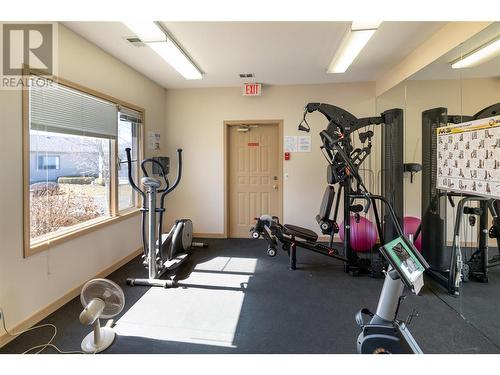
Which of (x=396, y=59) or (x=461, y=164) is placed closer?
(x=461, y=164)

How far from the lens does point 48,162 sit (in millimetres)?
2699

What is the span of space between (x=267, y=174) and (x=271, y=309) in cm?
286

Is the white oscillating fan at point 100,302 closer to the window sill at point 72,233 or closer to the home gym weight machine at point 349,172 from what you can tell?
the window sill at point 72,233

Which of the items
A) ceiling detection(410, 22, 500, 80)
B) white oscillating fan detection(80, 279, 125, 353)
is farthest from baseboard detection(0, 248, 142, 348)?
ceiling detection(410, 22, 500, 80)

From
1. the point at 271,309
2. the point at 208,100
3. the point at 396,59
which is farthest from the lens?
the point at 208,100

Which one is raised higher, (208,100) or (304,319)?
(208,100)

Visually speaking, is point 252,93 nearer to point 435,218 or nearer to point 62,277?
point 435,218

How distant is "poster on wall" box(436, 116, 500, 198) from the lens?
7.06ft

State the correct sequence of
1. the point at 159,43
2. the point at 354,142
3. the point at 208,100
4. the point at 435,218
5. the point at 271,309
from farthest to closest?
the point at 208,100 → the point at 354,142 → the point at 435,218 → the point at 159,43 → the point at 271,309

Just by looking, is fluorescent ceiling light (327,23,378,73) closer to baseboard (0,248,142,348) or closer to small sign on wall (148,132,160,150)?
small sign on wall (148,132,160,150)

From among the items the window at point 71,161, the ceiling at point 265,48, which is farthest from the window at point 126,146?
the ceiling at point 265,48

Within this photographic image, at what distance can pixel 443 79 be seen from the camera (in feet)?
9.87

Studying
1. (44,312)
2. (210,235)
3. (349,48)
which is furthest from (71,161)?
(349,48)

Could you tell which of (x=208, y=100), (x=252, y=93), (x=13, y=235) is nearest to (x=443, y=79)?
(x=252, y=93)
